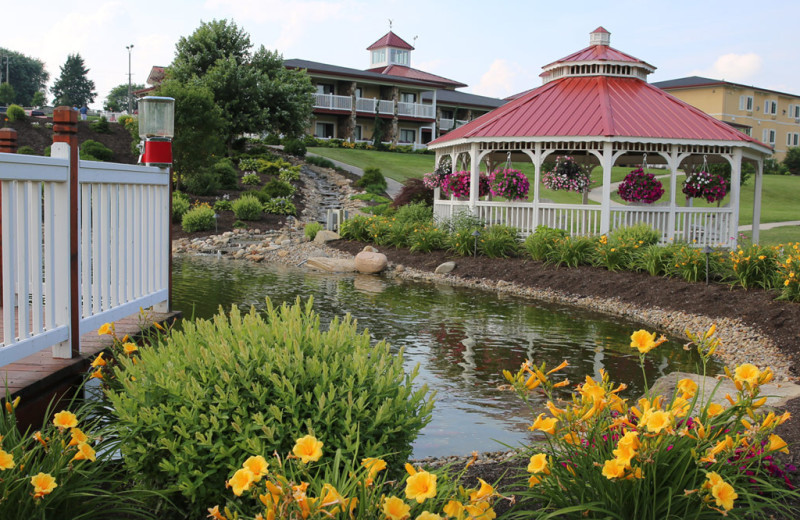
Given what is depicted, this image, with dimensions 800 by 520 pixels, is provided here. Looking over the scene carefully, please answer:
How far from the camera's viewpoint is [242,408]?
3.29 meters

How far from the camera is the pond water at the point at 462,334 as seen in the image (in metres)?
5.98

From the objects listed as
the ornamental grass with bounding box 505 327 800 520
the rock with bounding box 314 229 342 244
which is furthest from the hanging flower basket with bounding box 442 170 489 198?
the ornamental grass with bounding box 505 327 800 520

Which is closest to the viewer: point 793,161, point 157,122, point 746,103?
point 157,122

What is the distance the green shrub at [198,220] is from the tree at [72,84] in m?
84.0

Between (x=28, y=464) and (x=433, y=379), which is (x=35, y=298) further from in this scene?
(x=433, y=379)

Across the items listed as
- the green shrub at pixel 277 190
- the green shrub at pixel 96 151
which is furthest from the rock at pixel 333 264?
the green shrub at pixel 96 151

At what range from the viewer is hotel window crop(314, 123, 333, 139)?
4947 centimetres

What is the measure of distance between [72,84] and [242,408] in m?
106

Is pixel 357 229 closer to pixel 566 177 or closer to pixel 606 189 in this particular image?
pixel 566 177

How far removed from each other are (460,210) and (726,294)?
7.74 meters

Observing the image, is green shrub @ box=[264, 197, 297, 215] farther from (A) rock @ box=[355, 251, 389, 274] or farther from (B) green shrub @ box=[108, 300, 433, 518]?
(B) green shrub @ box=[108, 300, 433, 518]

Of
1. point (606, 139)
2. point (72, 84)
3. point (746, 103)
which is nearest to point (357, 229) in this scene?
point (606, 139)

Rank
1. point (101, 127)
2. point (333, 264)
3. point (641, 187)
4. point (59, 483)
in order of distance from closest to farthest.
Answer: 1. point (59, 483)
2. point (641, 187)
3. point (333, 264)
4. point (101, 127)

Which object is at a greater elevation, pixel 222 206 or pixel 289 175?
pixel 289 175
